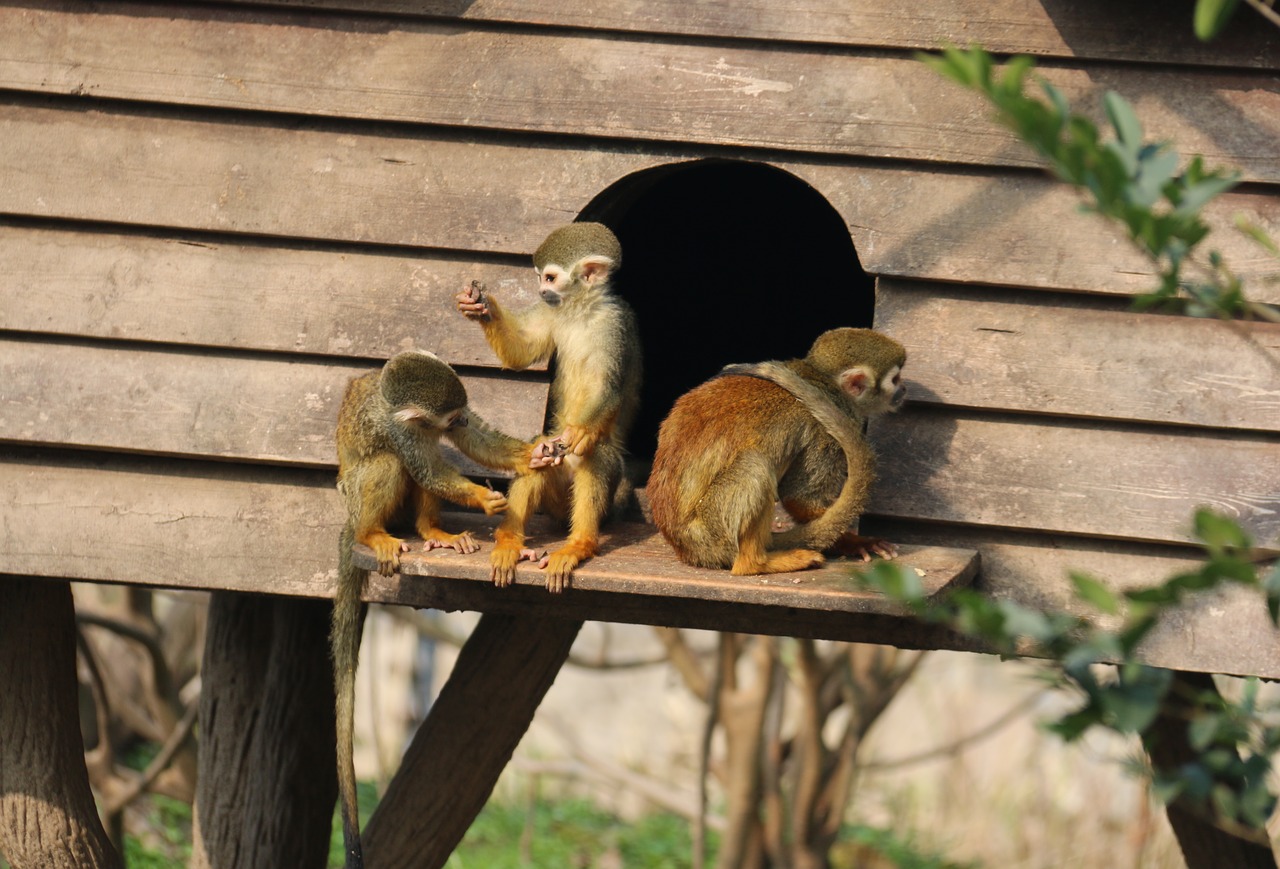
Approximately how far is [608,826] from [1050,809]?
2.59 metres

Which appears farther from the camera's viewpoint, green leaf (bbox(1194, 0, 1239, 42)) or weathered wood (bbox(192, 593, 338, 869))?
weathered wood (bbox(192, 593, 338, 869))

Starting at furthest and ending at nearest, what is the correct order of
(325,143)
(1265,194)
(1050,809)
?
(1050,809)
(325,143)
(1265,194)

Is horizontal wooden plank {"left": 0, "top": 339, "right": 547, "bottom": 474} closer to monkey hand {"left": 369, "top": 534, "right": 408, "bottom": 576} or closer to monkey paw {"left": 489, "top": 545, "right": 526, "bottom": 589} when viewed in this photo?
monkey hand {"left": 369, "top": 534, "right": 408, "bottom": 576}

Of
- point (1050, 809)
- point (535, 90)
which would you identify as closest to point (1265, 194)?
point (535, 90)

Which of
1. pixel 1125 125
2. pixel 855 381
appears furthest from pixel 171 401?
pixel 1125 125

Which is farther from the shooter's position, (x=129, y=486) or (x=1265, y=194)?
(x=129, y=486)

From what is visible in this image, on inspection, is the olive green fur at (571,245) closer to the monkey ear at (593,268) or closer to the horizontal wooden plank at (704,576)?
the monkey ear at (593,268)

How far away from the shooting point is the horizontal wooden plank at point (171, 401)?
11.9 ft

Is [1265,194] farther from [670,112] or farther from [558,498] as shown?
[558,498]

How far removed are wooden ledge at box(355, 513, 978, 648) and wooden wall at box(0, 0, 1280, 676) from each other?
0.94 feet

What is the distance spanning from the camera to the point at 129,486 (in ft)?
12.1

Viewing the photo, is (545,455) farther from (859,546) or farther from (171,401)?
(171,401)

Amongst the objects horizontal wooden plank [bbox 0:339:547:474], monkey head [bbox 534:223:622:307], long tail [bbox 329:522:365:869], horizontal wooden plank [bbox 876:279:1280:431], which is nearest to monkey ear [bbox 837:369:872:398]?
horizontal wooden plank [bbox 876:279:1280:431]

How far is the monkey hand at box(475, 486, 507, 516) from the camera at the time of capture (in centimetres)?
334
